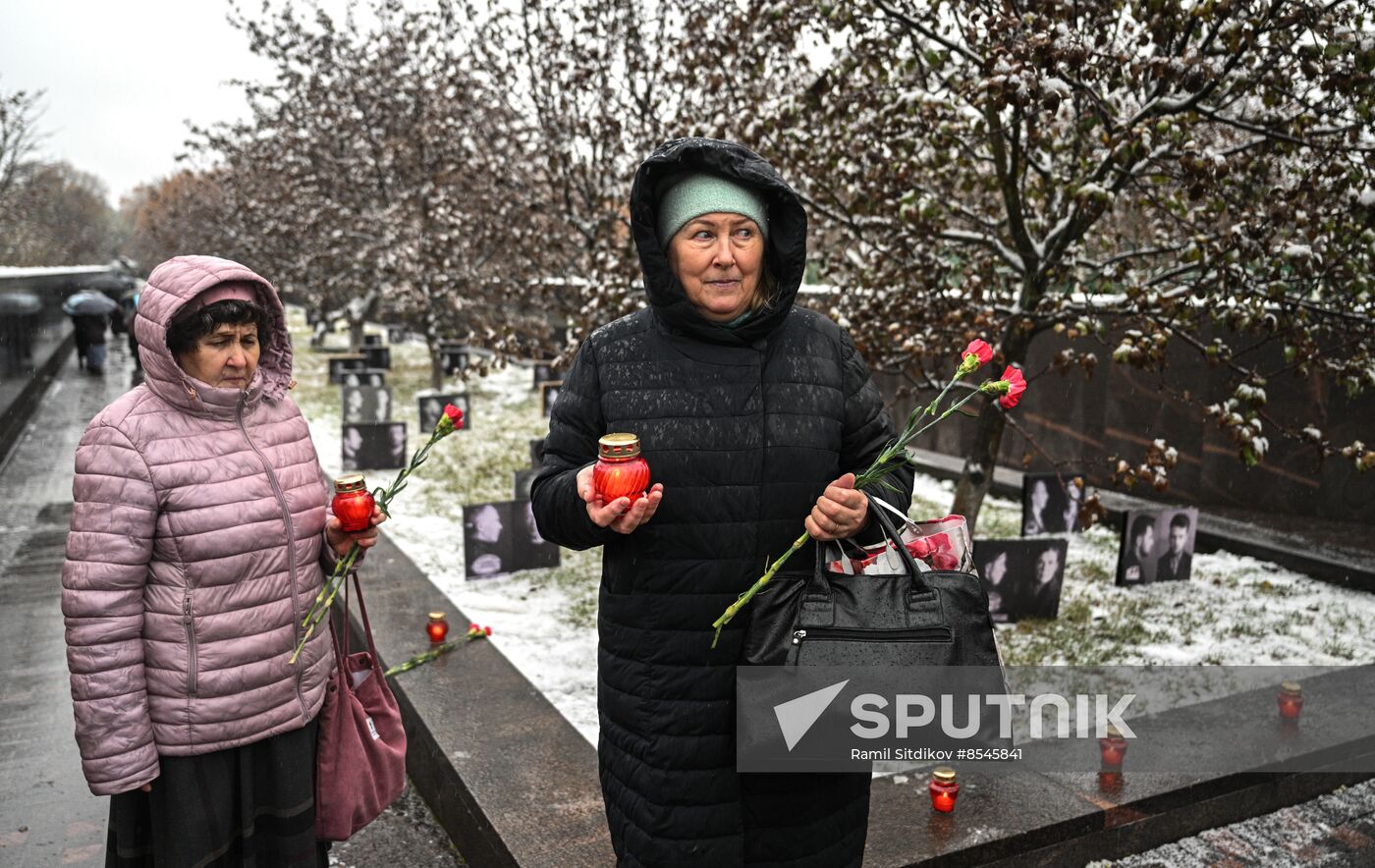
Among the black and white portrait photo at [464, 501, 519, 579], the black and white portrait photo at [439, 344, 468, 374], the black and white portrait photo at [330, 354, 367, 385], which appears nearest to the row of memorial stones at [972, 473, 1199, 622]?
the black and white portrait photo at [464, 501, 519, 579]

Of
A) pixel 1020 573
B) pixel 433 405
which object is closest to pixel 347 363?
pixel 433 405

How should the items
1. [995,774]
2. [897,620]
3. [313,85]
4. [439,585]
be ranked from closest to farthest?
[897,620] < [995,774] < [439,585] < [313,85]

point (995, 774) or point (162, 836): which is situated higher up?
point (162, 836)

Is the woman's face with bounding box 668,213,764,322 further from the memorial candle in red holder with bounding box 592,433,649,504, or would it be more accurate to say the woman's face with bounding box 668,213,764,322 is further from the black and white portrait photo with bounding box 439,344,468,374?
the black and white portrait photo with bounding box 439,344,468,374

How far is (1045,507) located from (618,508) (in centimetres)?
605

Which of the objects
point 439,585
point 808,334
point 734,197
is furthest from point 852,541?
point 439,585

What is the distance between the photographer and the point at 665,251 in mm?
2094

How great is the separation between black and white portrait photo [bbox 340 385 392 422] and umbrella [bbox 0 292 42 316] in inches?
209

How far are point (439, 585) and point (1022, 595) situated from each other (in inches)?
137

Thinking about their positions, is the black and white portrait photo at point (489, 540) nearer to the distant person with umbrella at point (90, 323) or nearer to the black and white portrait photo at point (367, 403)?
the black and white portrait photo at point (367, 403)

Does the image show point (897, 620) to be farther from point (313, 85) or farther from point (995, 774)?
point (313, 85)

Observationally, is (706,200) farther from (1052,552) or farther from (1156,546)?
(1156,546)

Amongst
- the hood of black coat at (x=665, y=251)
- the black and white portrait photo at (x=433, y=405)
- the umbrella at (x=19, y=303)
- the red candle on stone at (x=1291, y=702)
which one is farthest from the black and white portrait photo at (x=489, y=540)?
the umbrella at (x=19, y=303)

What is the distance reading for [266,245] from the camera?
22.7m
